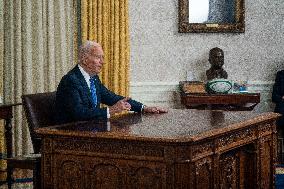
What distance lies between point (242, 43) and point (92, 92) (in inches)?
135

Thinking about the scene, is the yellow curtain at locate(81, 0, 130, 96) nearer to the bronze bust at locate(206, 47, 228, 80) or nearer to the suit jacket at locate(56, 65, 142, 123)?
the bronze bust at locate(206, 47, 228, 80)

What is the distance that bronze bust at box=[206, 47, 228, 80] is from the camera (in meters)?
7.33

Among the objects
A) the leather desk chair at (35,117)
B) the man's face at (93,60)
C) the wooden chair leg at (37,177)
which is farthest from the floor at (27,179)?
the man's face at (93,60)

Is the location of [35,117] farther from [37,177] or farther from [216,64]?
[216,64]

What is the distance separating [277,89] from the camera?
24.0 feet

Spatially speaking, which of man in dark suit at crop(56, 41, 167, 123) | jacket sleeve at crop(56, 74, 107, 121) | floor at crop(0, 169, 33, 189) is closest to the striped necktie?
man in dark suit at crop(56, 41, 167, 123)

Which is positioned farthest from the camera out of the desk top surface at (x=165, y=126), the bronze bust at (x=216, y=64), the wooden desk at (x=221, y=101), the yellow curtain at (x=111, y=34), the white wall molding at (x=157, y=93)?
the white wall molding at (x=157, y=93)

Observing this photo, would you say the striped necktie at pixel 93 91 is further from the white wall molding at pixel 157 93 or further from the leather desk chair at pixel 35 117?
the white wall molding at pixel 157 93

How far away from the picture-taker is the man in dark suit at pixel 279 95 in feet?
22.7

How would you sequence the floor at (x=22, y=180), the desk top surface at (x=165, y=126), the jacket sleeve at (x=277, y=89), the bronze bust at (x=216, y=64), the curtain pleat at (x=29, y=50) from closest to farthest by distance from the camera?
the desk top surface at (x=165, y=126) < the floor at (x=22, y=180) < the curtain pleat at (x=29, y=50) < the jacket sleeve at (x=277, y=89) < the bronze bust at (x=216, y=64)

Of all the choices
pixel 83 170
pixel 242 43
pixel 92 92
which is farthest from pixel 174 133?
pixel 242 43

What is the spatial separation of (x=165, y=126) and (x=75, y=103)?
2.62 feet

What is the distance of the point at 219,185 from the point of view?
3941mm

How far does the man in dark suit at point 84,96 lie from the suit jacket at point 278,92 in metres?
2.64
